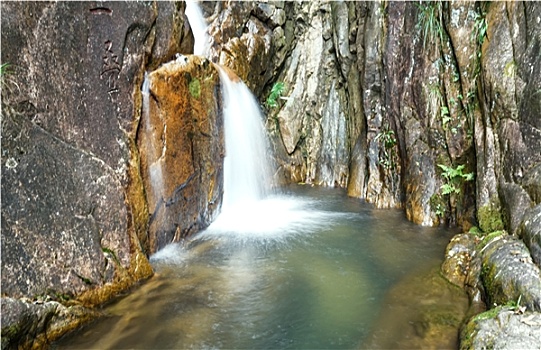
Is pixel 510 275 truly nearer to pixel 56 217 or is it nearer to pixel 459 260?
pixel 459 260

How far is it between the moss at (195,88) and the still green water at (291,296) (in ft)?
9.74

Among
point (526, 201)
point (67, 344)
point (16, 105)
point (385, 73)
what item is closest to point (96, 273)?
point (67, 344)

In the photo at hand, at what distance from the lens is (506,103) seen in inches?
A: 228

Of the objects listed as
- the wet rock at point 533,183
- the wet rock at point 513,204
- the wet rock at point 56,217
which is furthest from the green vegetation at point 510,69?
the wet rock at point 56,217

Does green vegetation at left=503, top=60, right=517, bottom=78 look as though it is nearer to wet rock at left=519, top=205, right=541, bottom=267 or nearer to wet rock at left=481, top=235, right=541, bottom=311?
wet rock at left=519, top=205, right=541, bottom=267

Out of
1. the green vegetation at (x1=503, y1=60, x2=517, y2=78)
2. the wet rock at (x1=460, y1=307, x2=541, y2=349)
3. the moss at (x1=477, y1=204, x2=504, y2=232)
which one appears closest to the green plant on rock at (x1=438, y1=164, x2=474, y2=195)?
the moss at (x1=477, y1=204, x2=504, y2=232)

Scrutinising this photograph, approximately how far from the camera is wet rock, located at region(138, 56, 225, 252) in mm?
6176

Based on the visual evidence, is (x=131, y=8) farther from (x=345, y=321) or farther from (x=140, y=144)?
(x=345, y=321)

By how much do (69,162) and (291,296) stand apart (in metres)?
3.44

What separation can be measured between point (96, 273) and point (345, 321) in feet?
10.6

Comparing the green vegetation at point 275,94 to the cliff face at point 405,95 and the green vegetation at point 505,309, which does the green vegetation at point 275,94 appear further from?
the green vegetation at point 505,309

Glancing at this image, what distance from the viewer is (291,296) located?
16.2 ft

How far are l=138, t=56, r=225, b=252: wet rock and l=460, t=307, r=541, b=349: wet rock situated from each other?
4897mm

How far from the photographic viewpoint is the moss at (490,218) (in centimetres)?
590
